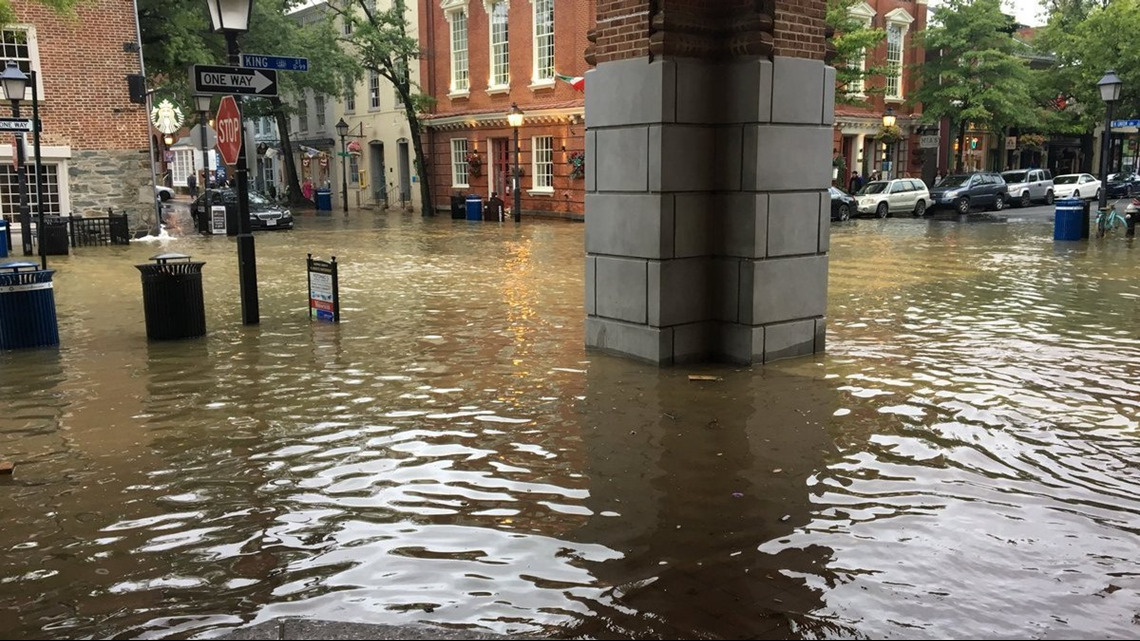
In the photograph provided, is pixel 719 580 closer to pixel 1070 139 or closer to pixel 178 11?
pixel 178 11

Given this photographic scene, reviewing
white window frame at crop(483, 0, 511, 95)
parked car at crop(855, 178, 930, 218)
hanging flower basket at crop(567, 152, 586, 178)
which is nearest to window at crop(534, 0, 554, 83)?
white window frame at crop(483, 0, 511, 95)

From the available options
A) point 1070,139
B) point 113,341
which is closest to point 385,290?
point 113,341

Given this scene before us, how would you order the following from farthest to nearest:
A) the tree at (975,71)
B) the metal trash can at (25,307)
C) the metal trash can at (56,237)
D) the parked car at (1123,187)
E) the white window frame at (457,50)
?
the parked car at (1123,187), the white window frame at (457,50), the tree at (975,71), the metal trash can at (56,237), the metal trash can at (25,307)

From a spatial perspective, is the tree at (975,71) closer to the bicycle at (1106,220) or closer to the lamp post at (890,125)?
the lamp post at (890,125)

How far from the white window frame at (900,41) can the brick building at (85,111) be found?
1173 inches

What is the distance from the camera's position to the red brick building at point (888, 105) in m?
38.2

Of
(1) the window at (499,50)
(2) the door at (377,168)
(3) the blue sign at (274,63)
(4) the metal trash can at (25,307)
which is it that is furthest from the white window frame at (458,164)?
(4) the metal trash can at (25,307)

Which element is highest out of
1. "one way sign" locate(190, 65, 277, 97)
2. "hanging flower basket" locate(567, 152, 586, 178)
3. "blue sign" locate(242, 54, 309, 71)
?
"blue sign" locate(242, 54, 309, 71)

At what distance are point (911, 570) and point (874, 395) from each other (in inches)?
133

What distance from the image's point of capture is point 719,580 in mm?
4203

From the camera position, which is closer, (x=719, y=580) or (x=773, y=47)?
(x=719, y=580)

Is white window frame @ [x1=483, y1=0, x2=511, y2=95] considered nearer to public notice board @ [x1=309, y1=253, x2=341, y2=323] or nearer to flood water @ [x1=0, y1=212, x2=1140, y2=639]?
public notice board @ [x1=309, y1=253, x2=341, y2=323]

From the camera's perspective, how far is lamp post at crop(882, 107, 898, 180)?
3719 centimetres

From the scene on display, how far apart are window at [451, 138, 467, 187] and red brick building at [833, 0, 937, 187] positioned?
602 inches
